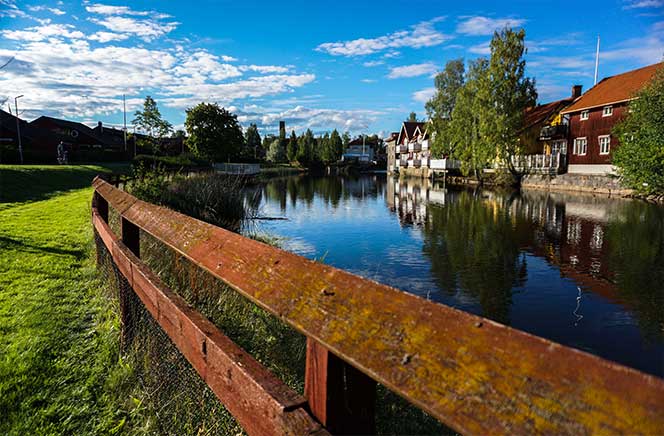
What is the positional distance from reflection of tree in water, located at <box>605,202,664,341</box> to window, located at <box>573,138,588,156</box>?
63.1 ft

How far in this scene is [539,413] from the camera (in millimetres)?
659

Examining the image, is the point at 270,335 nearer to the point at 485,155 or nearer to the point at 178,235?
the point at 178,235

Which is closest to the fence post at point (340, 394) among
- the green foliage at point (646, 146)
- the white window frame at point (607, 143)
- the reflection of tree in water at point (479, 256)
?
the reflection of tree in water at point (479, 256)

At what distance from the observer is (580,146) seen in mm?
38469

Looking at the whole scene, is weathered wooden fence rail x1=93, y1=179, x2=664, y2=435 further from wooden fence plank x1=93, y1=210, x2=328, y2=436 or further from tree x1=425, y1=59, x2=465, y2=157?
tree x1=425, y1=59, x2=465, y2=157

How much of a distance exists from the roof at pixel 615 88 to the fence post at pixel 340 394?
130ft

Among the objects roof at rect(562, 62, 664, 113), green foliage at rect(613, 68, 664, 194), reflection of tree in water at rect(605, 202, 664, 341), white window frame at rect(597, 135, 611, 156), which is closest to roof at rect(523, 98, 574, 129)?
roof at rect(562, 62, 664, 113)

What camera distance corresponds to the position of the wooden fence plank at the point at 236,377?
113 cm

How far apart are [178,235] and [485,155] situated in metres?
40.7

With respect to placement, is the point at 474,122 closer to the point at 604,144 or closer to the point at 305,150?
the point at 604,144

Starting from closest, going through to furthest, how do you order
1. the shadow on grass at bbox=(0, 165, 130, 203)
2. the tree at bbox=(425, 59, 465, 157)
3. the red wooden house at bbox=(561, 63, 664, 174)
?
the shadow on grass at bbox=(0, 165, 130, 203), the red wooden house at bbox=(561, 63, 664, 174), the tree at bbox=(425, 59, 465, 157)

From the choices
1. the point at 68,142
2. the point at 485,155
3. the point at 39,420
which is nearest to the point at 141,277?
the point at 39,420

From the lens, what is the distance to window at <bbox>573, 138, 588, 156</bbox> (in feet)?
124

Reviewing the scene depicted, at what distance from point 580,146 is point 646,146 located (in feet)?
42.8
